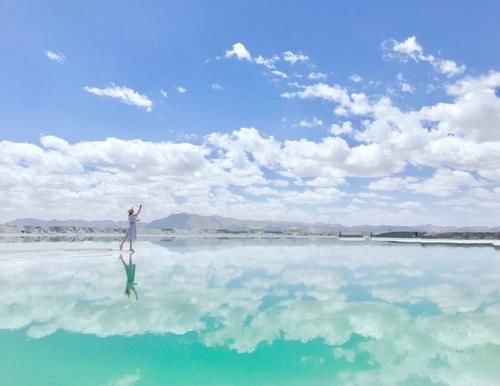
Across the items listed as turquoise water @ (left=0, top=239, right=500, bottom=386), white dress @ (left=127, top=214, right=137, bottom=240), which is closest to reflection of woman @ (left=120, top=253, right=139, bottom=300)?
turquoise water @ (left=0, top=239, right=500, bottom=386)

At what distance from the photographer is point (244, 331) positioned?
791 centimetres

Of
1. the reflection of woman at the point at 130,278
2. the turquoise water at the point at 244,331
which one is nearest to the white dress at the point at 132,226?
the reflection of woman at the point at 130,278

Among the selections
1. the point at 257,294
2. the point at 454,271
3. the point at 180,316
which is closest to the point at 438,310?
the point at 257,294

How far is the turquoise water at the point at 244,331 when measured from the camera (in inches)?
229

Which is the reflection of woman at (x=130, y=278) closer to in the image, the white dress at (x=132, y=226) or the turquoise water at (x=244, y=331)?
the turquoise water at (x=244, y=331)

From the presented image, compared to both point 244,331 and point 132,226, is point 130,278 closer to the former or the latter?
point 244,331

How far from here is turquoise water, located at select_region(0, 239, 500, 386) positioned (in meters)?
5.81

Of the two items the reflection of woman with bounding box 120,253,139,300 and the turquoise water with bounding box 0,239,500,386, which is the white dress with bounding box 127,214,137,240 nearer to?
the reflection of woman with bounding box 120,253,139,300

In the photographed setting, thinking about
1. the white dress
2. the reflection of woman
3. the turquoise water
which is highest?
the white dress

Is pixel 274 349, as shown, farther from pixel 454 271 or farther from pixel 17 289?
pixel 454 271

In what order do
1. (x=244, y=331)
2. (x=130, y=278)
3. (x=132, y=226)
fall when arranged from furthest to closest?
1. (x=132, y=226)
2. (x=130, y=278)
3. (x=244, y=331)

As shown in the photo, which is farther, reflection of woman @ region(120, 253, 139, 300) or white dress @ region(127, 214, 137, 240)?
white dress @ region(127, 214, 137, 240)

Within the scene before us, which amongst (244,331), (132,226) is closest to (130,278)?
(244,331)

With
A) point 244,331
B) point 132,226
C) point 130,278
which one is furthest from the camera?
point 132,226
